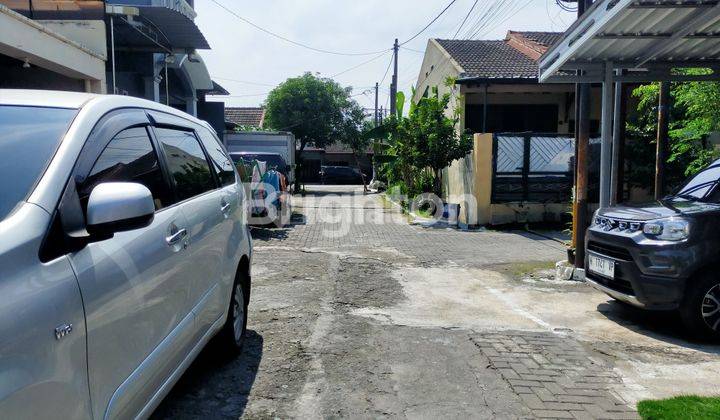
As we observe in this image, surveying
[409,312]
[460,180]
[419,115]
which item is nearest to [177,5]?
[419,115]

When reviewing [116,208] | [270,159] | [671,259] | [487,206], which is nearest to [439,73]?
[270,159]

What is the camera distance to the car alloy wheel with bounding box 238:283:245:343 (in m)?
4.43

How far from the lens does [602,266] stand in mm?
5695

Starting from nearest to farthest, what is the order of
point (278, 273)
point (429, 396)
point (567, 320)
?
1. point (429, 396)
2. point (567, 320)
3. point (278, 273)

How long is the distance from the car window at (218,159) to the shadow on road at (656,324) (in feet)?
13.2

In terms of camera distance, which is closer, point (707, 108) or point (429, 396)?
point (429, 396)

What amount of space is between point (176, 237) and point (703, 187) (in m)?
5.32

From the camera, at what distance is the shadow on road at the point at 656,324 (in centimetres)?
498

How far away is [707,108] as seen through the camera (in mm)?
8719

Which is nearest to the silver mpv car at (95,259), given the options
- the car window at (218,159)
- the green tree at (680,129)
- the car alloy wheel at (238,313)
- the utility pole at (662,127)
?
the car alloy wheel at (238,313)

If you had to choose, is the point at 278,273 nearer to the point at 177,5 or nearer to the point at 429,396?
the point at 429,396

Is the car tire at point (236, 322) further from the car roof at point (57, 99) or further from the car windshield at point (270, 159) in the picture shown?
the car windshield at point (270, 159)

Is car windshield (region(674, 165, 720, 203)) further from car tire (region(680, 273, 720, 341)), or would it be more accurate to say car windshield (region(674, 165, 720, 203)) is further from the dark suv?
car tire (region(680, 273, 720, 341))

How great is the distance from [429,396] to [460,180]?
11203mm
